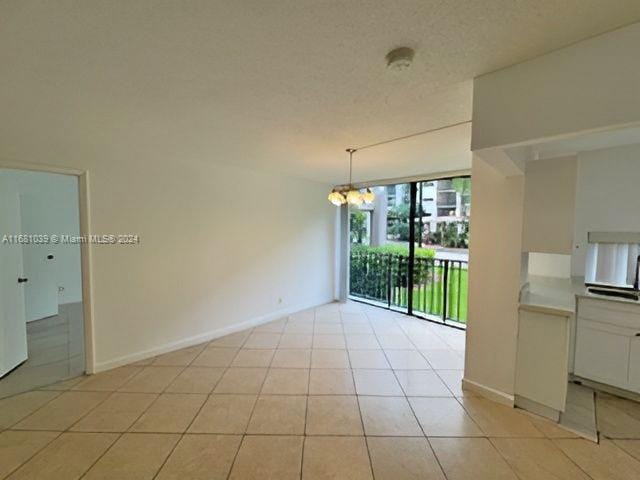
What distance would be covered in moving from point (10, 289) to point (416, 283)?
5.30m

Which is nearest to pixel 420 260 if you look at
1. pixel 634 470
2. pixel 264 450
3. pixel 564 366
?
pixel 564 366

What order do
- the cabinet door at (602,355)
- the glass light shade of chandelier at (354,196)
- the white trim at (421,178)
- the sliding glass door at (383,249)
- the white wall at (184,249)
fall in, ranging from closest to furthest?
1. the cabinet door at (602,355)
2. the white wall at (184,249)
3. the glass light shade of chandelier at (354,196)
4. the white trim at (421,178)
5. the sliding glass door at (383,249)

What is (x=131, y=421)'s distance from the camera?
212 cm

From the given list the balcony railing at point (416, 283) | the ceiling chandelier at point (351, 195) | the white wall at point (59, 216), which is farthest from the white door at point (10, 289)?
the balcony railing at point (416, 283)

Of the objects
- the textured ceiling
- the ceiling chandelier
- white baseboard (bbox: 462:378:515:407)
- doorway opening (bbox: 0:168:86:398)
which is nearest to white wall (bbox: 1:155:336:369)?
doorway opening (bbox: 0:168:86:398)

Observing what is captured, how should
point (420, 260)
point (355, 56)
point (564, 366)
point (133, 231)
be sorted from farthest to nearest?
point (420, 260) → point (133, 231) → point (564, 366) → point (355, 56)

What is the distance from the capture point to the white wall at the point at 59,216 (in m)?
4.64

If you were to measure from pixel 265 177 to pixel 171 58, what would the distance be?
2908mm

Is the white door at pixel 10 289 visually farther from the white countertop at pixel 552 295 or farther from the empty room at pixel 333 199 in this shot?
the white countertop at pixel 552 295

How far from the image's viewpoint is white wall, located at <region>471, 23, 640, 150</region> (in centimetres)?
128

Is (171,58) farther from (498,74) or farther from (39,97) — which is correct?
(498,74)

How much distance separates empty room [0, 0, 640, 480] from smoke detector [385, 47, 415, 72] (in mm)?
17

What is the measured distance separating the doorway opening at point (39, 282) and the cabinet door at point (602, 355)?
491 centimetres

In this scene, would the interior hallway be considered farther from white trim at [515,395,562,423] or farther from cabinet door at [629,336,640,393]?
cabinet door at [629,336,640,393]
